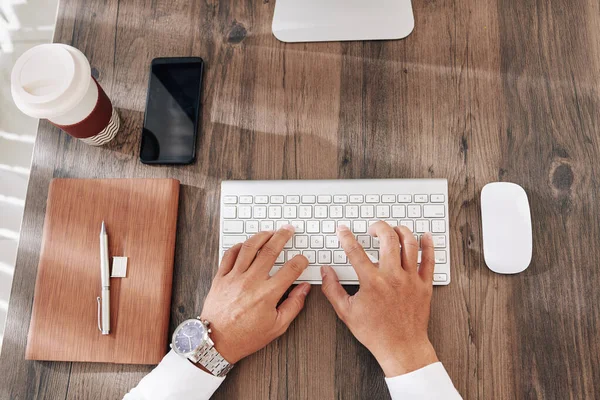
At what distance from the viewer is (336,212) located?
0.72 m

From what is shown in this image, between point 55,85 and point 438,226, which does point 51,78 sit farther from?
point 438,226

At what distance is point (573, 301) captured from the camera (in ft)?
2.25

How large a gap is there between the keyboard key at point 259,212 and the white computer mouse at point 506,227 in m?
0.38

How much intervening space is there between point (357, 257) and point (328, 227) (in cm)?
8

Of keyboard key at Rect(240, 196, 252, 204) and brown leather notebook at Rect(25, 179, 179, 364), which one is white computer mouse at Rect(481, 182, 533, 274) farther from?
brown leather notebook at Rect(25, 179, 179, 364)

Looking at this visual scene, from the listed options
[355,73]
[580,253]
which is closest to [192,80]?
[355,73]

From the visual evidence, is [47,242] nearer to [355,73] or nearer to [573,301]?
[355,73]

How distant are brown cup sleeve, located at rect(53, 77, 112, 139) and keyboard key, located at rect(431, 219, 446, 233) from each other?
0.63 meters

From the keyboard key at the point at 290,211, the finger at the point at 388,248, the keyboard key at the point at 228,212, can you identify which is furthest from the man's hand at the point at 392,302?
the keyboard key at the point at 228,212

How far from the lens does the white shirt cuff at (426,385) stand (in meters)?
0.62

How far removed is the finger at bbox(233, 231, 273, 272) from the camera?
70cm

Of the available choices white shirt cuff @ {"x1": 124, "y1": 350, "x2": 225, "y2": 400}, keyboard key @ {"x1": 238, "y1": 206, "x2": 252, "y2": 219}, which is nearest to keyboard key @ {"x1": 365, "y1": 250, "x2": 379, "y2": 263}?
keyboard key @ {"x1": 238, "y1": 206, "x2": 252, "y2": 219}

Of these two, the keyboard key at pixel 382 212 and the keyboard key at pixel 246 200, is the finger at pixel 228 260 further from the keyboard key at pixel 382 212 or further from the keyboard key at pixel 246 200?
the keyboard key at pixel 382 212

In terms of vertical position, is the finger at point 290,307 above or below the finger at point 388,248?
below
